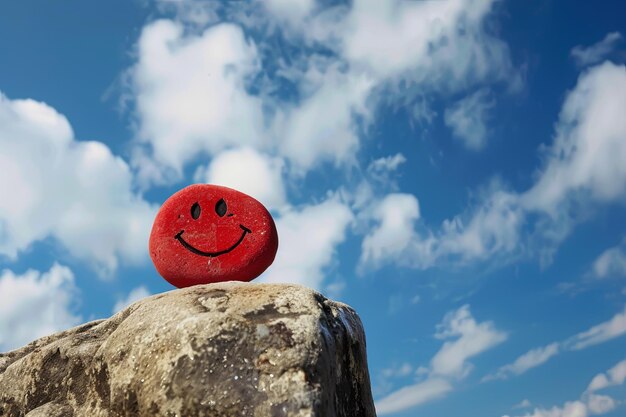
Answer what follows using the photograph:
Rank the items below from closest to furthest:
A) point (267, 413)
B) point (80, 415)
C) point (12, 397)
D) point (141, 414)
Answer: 1. point (267, 413)
2. point (141, 414)
3. point (80, 415)
4. point (12, 397)

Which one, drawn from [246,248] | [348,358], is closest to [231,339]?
[348,358]

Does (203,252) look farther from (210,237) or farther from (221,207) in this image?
(221,207)

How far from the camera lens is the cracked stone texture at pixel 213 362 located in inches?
207

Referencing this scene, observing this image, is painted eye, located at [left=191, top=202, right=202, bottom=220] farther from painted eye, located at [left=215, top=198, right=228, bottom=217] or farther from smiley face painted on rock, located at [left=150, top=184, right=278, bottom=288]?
painted eye, located at [left=215, top=198, right=228, bottom=217]

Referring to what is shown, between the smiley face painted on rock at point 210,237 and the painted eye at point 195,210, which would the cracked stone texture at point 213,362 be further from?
the painted eye at point 195,210

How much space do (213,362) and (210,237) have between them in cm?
254

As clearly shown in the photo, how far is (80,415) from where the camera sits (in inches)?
239

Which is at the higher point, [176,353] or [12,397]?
[12,397]

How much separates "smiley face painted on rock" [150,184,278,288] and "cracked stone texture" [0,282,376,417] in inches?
38.4

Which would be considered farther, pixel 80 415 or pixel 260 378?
pixel 80 415

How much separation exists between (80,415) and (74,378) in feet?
1.42

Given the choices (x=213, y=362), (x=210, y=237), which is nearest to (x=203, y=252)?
(x=210, y=237)

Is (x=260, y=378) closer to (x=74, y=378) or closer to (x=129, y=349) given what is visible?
(x=129, y=349)

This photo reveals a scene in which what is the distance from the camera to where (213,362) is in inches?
212
